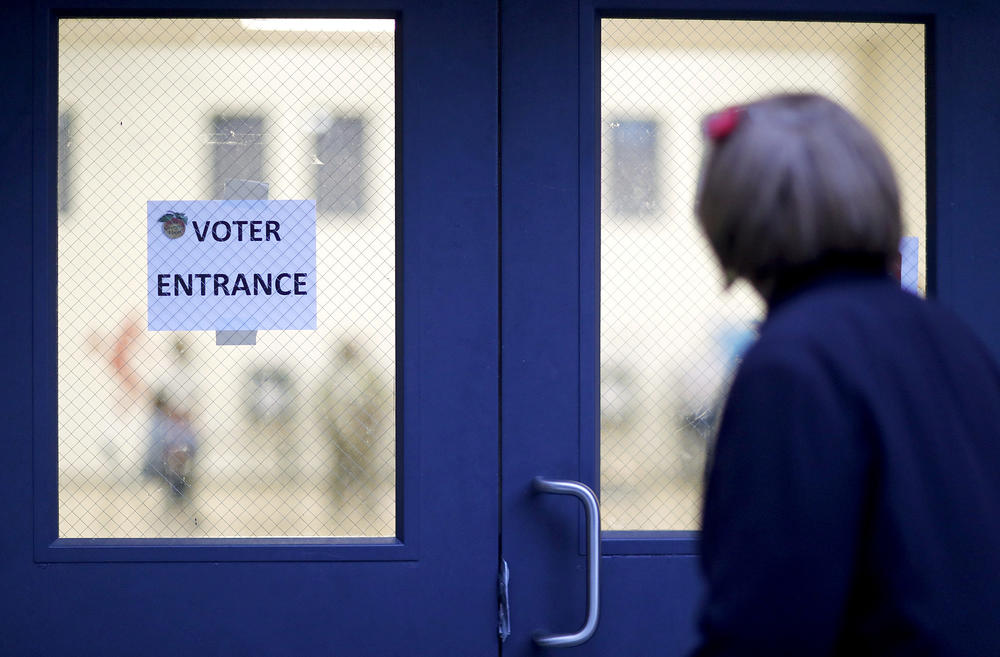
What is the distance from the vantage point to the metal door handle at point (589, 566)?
203 centimetres

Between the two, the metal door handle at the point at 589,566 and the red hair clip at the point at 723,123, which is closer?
the red hair clip at the point at 723,123

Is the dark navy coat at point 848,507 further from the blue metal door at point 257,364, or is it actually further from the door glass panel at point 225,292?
the door glass panel at point 225,292

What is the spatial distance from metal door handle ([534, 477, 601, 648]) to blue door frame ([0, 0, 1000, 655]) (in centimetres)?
7

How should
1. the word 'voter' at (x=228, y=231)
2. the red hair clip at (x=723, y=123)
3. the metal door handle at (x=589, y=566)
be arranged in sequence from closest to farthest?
the red hair clip at (x=723, y=123) → the metal door handle at (x=589, y=566) → the word 'voter' at (x=228, y=231)

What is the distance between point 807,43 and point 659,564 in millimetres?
1259

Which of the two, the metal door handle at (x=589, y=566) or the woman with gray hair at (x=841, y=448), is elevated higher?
the woman with gray hair at (x=841, y=448)

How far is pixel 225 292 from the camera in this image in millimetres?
2129

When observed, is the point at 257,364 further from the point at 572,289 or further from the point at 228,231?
the point at 572,289

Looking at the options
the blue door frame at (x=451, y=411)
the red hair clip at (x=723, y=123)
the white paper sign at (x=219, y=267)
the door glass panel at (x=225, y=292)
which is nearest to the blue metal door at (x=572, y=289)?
the blue door frame at (x=451, y=411)

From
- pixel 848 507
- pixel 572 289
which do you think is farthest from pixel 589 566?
pixel 848 507

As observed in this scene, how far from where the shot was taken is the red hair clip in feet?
3.20

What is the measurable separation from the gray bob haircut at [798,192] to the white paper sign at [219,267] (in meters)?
1.37

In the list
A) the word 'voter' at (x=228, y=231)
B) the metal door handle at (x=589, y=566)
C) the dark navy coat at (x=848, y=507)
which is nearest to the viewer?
the dark navy coat at (x=848, y=507)

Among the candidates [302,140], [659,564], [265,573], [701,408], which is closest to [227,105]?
[302,140]
